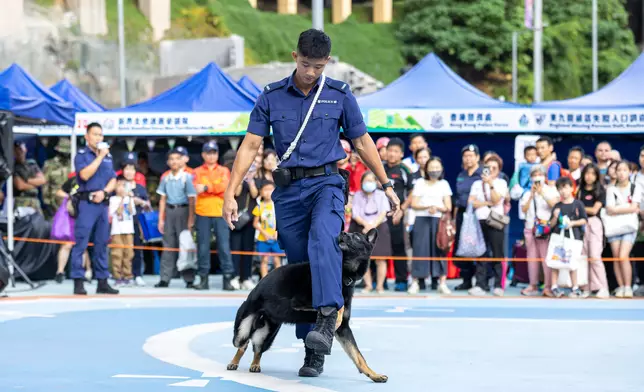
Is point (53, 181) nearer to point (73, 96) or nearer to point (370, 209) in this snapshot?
point (73, 96)

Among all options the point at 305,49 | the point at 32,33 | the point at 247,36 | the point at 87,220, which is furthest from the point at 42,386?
the point at 247,36

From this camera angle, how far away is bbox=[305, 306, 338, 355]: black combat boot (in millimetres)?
7594

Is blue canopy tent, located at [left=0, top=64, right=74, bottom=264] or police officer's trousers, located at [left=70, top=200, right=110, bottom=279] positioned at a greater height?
blue canopy tent, located at [left=0, top=64, right=74, bottom=264]

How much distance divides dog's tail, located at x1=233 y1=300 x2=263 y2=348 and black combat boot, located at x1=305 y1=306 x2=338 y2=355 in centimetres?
53

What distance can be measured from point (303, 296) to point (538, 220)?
7967 mm

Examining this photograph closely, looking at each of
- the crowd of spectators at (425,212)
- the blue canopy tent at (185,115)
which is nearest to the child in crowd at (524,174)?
the crowd of spectators at (425,212)

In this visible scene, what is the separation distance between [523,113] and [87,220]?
683cm

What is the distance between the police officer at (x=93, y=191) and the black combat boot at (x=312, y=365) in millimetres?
6716

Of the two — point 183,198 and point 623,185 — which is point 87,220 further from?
point 623,185

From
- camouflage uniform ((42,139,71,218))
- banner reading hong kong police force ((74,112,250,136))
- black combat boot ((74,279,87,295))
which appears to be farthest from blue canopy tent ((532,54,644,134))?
camouflage uniform ((42,139,71,218))

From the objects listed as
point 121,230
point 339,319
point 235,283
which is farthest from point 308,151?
point 121,230

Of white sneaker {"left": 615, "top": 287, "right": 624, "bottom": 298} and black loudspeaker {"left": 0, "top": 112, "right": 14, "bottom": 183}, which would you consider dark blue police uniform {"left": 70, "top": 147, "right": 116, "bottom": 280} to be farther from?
white sneaker {"left": 615, "top": 287, "right": 624, "bottom": 298}

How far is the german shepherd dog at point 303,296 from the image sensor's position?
7.95 metres

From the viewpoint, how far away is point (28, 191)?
18031mm
